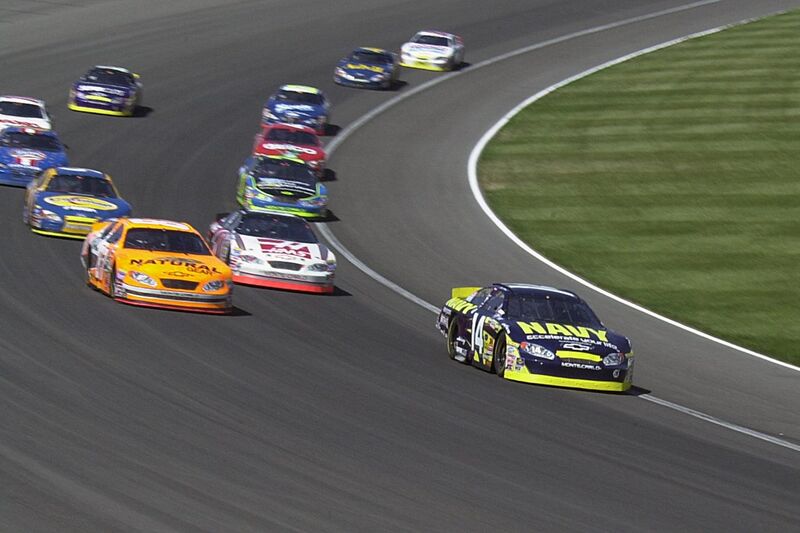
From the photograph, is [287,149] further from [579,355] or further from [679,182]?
[579,355]

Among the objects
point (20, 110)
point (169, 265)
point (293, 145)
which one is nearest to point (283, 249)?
point (169, 265)

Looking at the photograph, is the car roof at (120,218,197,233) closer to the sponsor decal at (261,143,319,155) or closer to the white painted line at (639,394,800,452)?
the white painted line at (639,394,800,452)

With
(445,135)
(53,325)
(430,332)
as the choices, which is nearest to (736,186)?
(445,135)

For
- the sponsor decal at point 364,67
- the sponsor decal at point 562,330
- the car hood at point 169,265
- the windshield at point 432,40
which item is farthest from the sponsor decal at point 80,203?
the windshield at point 432,40

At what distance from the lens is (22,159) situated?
119 feet

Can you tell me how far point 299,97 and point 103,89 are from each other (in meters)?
6.37

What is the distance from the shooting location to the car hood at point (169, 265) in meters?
23.8

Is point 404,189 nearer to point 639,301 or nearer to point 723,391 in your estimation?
point 639,301

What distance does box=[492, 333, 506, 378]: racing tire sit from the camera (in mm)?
21203

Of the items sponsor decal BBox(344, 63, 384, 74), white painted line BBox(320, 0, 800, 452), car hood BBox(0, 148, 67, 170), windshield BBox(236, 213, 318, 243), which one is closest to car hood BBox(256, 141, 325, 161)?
white painted line BBox(320, 0, 800, 452)

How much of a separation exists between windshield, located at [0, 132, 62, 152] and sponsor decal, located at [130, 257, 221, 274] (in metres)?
13.7

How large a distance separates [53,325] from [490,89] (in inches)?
1392

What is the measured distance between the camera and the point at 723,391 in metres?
21.7

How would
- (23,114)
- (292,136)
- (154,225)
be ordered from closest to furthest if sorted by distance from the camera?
(154,225), (292,136), (23,114)
